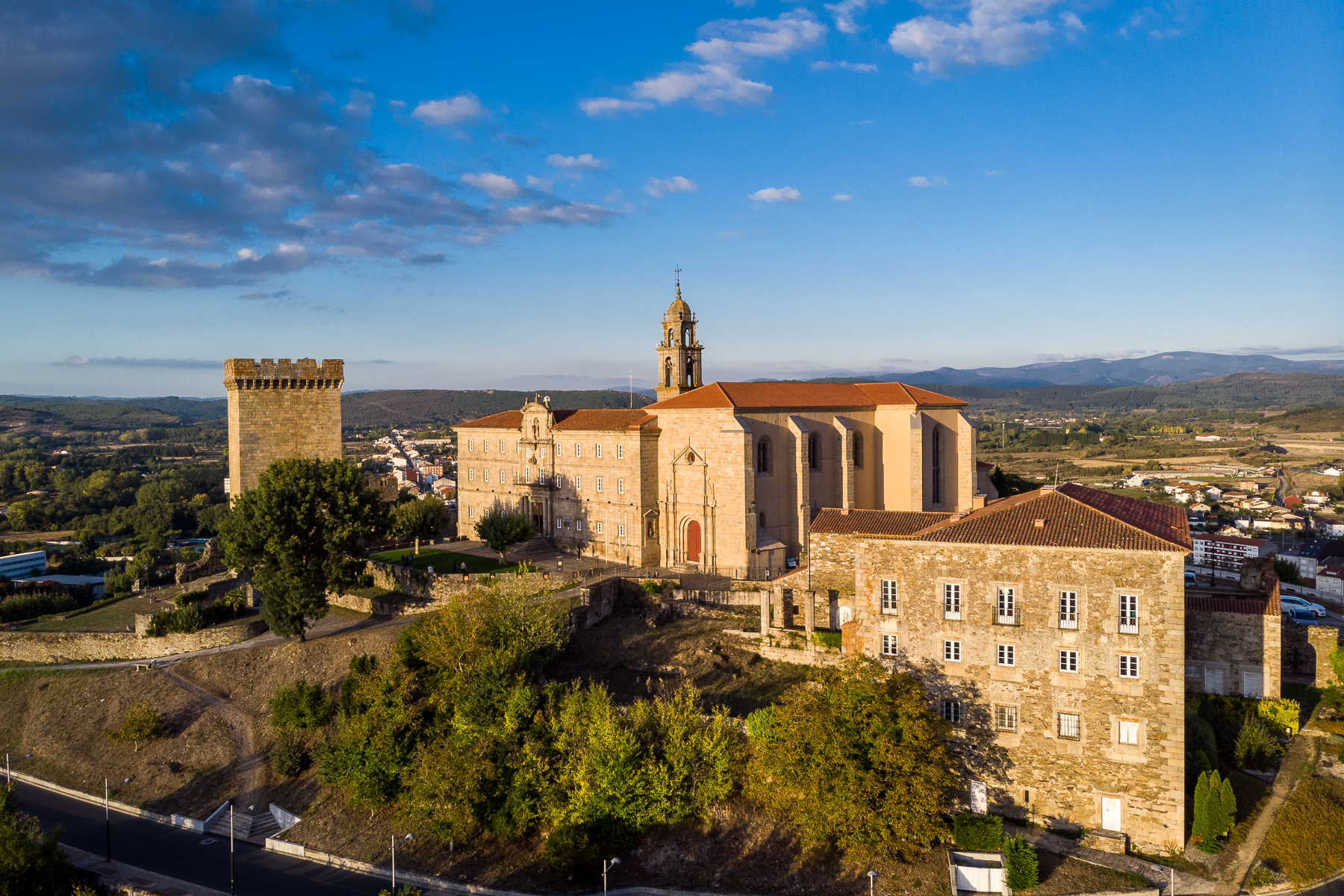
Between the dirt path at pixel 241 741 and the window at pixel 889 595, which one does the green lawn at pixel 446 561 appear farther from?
the window at pixel 889 595

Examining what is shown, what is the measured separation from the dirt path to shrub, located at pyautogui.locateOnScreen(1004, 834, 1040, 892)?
26938 mm

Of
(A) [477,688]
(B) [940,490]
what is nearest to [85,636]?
(A) [477,688]

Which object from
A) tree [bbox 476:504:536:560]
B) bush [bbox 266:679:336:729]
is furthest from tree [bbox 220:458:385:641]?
tree [bbox 476:504:536:560]

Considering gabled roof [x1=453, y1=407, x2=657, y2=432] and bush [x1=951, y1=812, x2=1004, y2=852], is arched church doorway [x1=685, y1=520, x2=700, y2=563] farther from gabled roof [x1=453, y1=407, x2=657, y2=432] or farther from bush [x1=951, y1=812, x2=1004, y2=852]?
bush [x1=951, y1=812, x2=1004, y2=852]

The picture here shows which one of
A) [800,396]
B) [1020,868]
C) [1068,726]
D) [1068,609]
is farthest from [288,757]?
[800,396]

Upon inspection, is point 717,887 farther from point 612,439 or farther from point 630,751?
point 612,439

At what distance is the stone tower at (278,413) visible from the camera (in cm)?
4562

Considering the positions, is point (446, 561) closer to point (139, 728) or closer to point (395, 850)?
point (139, 728)

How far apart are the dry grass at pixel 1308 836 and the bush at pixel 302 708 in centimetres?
3383

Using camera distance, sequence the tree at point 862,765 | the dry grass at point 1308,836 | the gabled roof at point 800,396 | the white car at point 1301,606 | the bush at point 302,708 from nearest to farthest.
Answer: the tree at point 862,765, the dry grass at point 1308,836, the bush at point 302,708, the gabled roof at point 800,396, the white car at point 1301,606

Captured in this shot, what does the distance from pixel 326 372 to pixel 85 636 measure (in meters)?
17.5

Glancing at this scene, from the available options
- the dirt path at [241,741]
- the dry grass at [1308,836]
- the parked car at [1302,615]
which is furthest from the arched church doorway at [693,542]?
the parked car at [1302,615]

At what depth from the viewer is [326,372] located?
4709 centimetres

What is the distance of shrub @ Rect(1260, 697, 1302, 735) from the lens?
31.5 m
